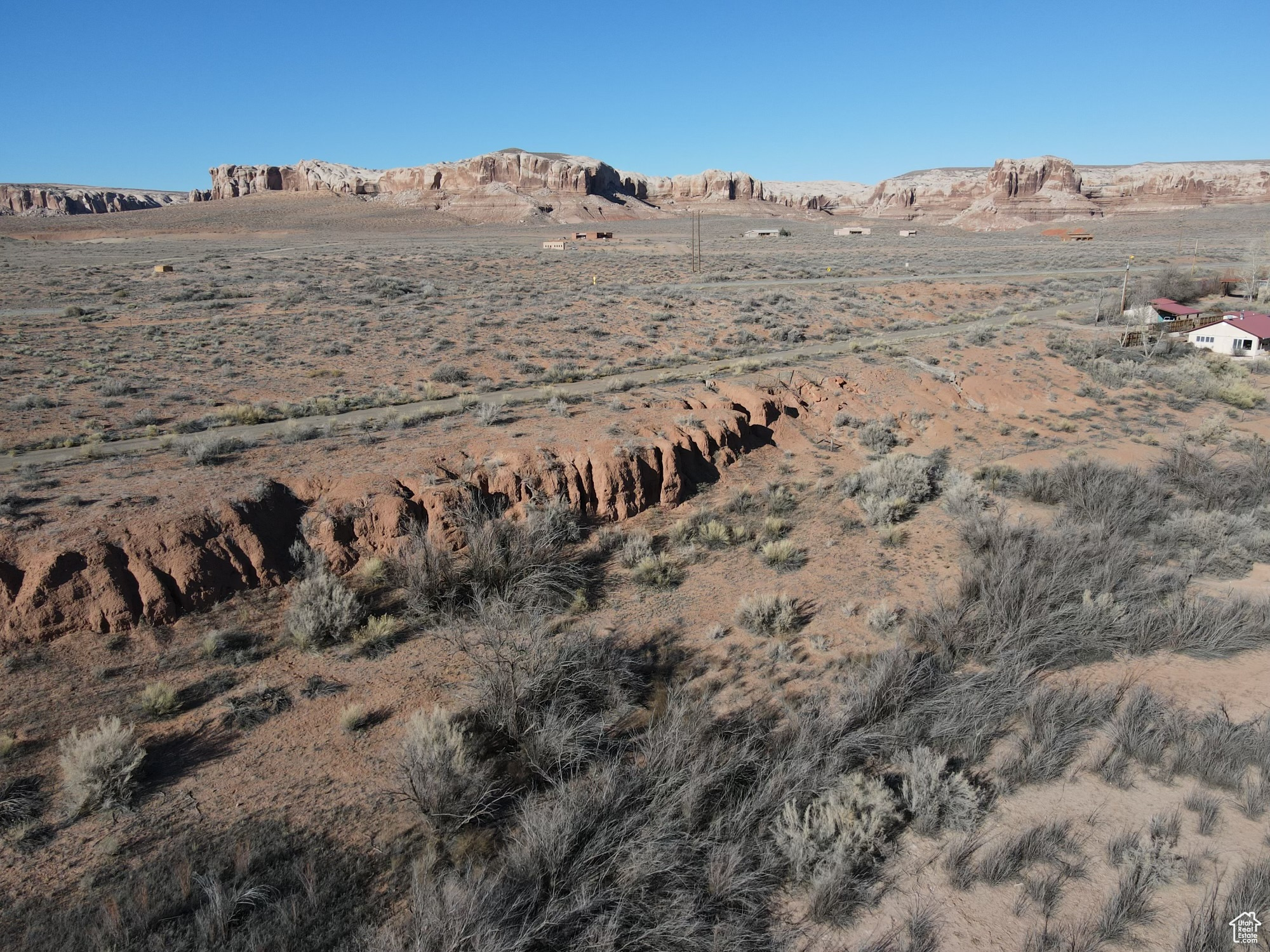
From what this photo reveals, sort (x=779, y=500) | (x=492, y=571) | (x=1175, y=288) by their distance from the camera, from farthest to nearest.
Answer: (x=1175, y=288), (x=779, y=500), (x=492, y=571)

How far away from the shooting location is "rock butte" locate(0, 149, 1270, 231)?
118m

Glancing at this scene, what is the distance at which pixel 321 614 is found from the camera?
339 inches

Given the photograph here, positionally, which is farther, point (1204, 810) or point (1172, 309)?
point (1172, 309)

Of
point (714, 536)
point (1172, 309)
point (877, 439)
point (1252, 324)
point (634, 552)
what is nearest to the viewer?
point (634, 552)

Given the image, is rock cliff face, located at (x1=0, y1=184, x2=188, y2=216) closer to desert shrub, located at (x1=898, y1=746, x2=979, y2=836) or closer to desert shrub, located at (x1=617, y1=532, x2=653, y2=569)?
desert shrub, located at (x1=617, y1=532, x2=653, y2=569)

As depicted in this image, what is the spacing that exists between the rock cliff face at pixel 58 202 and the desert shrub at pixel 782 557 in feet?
623

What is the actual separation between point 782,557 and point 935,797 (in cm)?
521

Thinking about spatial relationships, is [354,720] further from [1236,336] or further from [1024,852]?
[1236,336]

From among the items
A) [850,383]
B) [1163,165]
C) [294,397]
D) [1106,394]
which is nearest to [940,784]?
[850,383]

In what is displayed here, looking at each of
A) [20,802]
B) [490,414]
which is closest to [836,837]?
[20,802]

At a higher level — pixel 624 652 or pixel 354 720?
pixel 354 720

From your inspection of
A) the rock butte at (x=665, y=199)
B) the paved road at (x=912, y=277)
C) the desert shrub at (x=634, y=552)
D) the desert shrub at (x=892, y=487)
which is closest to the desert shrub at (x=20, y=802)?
the desert shrub at (x=634, y=552)

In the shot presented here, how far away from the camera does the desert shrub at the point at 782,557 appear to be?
11250 mm

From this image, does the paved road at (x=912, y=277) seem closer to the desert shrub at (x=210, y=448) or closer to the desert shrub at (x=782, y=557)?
the desert shrub at (x=782, y=557)
